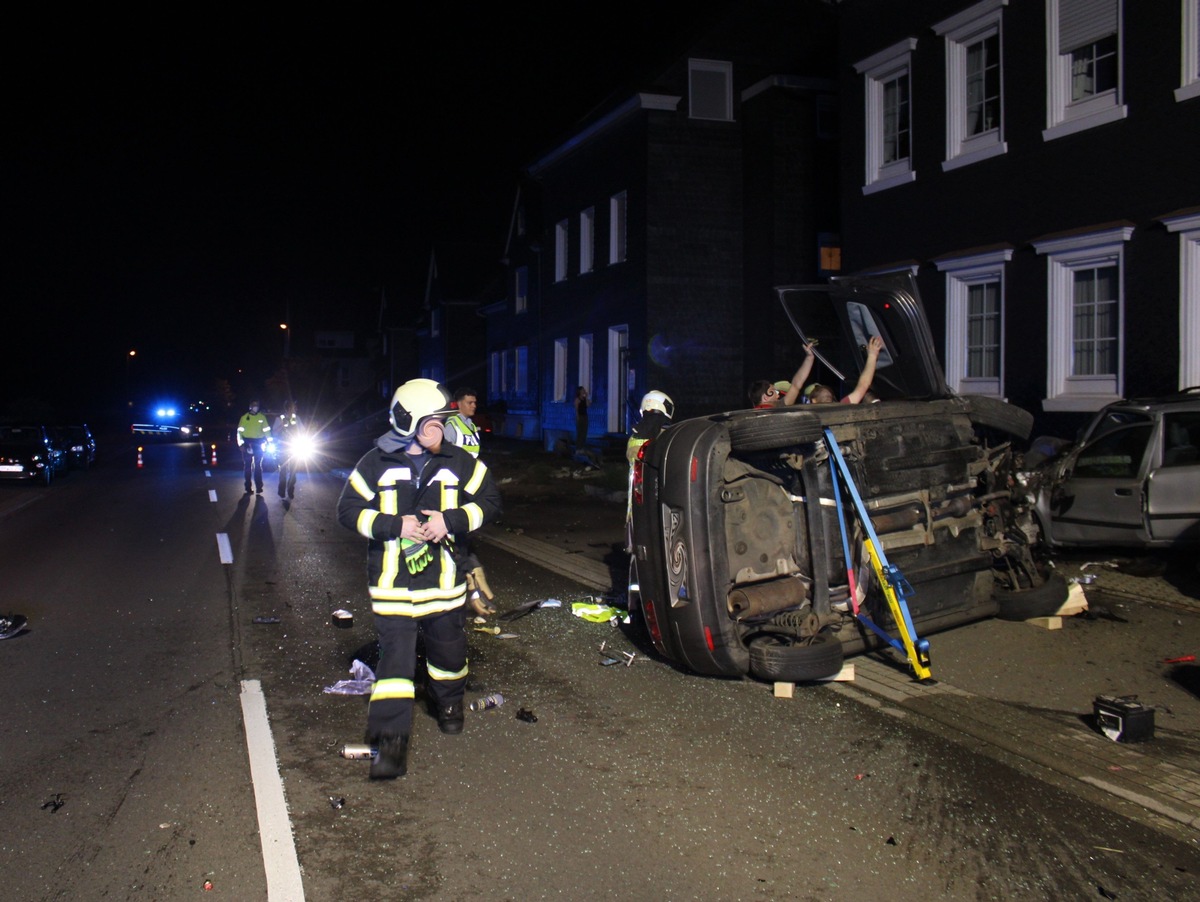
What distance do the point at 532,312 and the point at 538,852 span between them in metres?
29.8

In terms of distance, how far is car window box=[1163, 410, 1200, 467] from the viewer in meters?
9.40

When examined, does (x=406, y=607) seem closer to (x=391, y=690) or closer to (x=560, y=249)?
(x=391, y=690)

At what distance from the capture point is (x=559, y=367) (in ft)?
100

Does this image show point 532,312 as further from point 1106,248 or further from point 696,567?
point 696,567

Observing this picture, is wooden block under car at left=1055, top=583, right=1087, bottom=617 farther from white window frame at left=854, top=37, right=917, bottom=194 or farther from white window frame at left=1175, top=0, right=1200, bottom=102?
white window frame at left=854, top=37, right=917, bottom=194

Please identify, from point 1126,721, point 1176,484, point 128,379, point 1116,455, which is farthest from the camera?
point 128,379

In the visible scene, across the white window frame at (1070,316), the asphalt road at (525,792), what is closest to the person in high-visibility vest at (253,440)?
the asphalt road at (525,792)

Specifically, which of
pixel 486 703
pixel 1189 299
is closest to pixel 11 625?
pixel 486 703

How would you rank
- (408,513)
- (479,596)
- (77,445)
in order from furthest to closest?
1. (77,445)
2. (479,596)
3. (408,513)

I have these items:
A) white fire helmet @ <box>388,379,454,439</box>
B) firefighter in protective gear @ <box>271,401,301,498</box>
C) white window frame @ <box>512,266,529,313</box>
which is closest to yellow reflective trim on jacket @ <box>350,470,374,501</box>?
white fire helmet @ <box>388,379,454,439</box>

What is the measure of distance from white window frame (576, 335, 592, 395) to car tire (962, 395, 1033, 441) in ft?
67.9

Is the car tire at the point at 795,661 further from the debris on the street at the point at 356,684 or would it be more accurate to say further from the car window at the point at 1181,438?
the car window at the point at 1181,438

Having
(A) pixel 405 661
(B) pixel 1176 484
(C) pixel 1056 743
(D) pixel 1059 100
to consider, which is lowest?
(C) pixel 1056 743

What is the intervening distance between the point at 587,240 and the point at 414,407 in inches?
951
